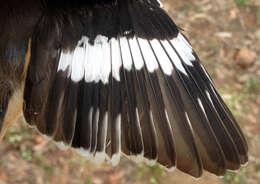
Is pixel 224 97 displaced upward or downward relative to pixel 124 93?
downward

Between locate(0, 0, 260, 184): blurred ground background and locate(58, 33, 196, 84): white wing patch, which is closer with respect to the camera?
locate(58, 33, 196, 84): white wing patch

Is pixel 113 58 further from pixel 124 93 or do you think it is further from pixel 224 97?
pixel 224 97

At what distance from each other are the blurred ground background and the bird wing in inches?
59.8

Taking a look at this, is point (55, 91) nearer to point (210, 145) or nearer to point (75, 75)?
point (75, 75)

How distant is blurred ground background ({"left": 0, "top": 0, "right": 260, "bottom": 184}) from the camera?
2869 mm

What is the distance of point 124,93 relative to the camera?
1.38 meters

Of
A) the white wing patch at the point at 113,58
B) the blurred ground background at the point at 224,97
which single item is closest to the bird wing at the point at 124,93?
the white wing patch at the point at 113,58

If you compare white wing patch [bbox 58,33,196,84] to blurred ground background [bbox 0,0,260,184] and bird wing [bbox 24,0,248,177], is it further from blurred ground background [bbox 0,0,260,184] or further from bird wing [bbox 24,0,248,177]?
blurred ground background [bbox 0,0,260,184]

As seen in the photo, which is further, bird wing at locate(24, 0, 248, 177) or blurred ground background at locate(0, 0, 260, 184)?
blurred ground background at locate(0, 0, 260, 184)

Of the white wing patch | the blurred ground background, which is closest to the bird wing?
the white wing patch

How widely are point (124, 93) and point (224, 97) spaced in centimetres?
198

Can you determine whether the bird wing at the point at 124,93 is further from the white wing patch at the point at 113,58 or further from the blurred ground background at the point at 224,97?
the blurred ground background at the point at 224,97

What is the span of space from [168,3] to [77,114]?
2919 millimetres

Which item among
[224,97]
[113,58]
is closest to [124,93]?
[113,58]
